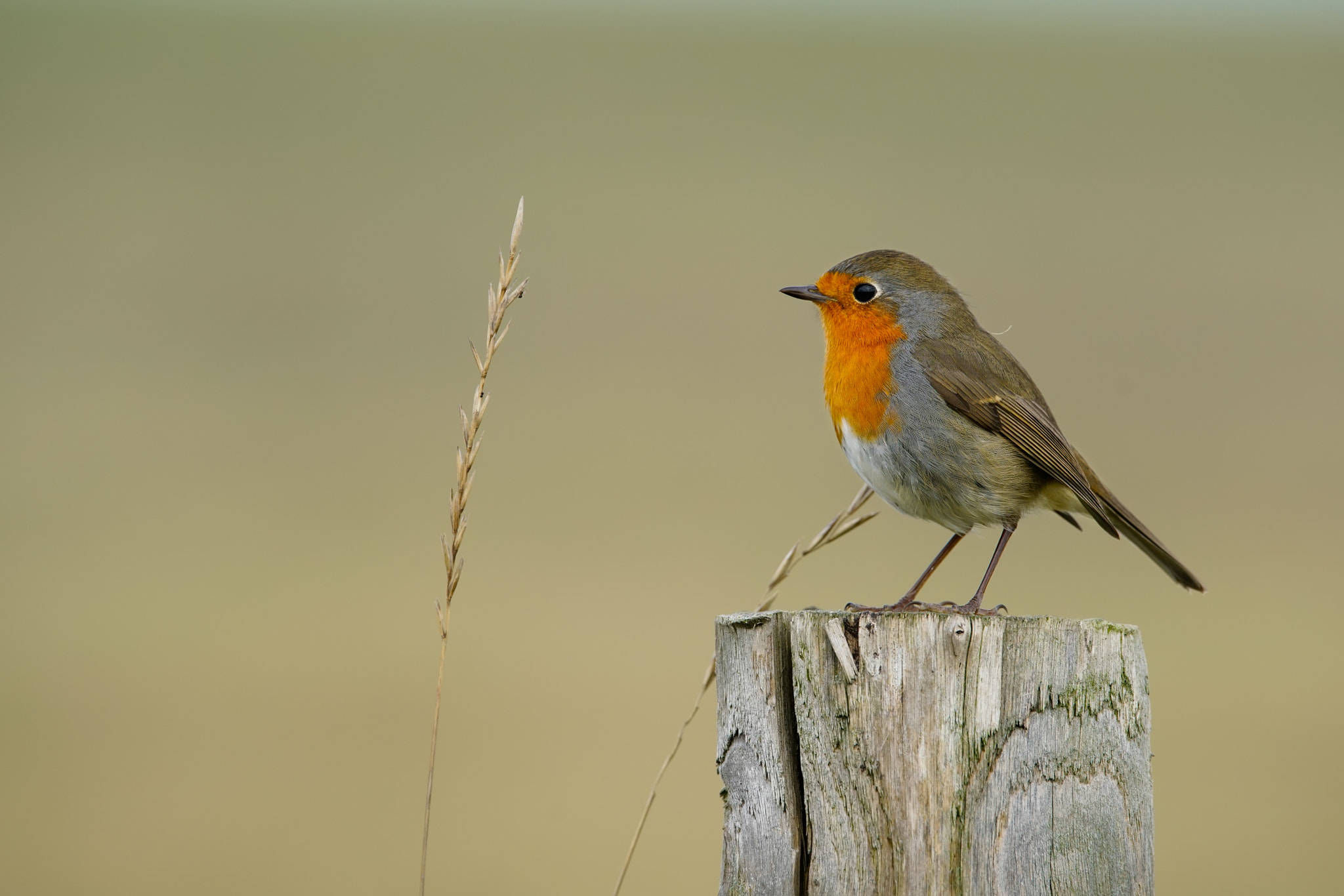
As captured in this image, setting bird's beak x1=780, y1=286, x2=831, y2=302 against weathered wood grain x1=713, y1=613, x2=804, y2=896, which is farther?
bird's beak x1=780, y1=286, x2=831, y2=302

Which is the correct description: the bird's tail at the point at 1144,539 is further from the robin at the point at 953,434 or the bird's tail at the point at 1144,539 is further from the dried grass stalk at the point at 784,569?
the dried grass stalk at the point at 784,569

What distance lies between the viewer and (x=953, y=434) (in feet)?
13.4

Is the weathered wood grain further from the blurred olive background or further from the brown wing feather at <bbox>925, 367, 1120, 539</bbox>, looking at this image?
the blurred olive background

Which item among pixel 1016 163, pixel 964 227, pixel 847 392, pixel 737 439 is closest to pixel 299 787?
pixel 847 392

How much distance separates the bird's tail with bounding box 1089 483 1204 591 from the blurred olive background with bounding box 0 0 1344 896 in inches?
157

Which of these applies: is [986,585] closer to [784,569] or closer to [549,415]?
[784,569]

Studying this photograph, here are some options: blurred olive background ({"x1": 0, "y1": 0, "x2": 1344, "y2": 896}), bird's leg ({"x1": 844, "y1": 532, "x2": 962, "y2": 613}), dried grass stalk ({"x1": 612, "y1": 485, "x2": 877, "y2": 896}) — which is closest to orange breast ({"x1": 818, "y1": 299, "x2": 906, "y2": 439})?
dried grass stalk ({"x1": 612, "y1": 485, "x2": 877, "y2": 896})

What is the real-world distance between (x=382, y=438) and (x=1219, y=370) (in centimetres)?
1035

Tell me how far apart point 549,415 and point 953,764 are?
1301cm

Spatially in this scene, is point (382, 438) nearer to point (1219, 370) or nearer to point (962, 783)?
point (1219, 370)

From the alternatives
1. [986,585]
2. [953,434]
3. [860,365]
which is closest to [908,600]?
[986,585]

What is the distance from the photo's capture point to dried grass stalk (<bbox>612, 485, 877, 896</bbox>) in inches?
114

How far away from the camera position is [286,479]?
13.7 m

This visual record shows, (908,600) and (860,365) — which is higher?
(860,365)
